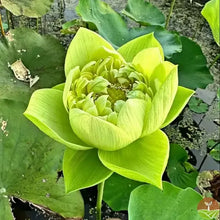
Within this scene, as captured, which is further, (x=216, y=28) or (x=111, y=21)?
(x=111, y=21)

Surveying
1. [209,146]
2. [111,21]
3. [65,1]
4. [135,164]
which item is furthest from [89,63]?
[65,1]

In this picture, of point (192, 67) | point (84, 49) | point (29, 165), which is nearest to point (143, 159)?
point (84, 49)

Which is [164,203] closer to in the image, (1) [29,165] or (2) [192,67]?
(1) [29,165]

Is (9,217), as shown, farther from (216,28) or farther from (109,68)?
(216,28)

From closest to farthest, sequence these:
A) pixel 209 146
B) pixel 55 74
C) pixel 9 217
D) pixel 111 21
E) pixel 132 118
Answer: pixel 132 118 < pixel 9 217 < pixel 55 74 < pixel 111 21 < pixel 209 146

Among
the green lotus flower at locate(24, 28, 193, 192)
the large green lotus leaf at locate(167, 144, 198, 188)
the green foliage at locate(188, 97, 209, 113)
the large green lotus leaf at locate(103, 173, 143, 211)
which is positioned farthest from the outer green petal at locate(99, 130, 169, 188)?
the green foliage at locate(188, 97, 209, 113)

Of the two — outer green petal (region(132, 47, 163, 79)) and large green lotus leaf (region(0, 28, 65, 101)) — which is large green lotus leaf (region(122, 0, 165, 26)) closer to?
large green lotus leaf (region(0, 28, 65, 101))

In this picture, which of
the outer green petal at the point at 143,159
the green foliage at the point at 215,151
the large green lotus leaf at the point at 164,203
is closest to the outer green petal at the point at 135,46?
the outer green petal at the point at 143,159
